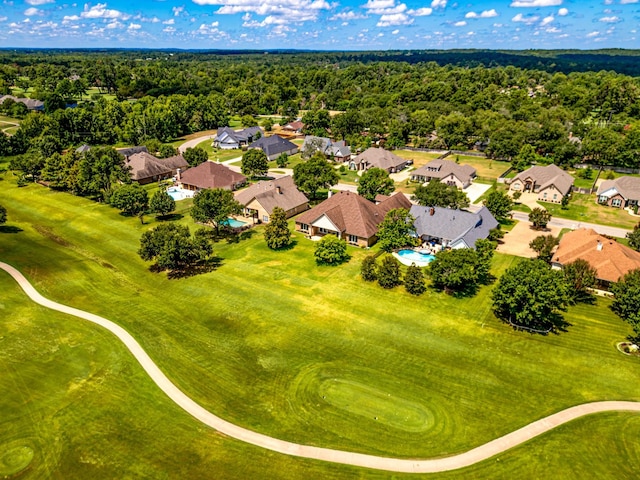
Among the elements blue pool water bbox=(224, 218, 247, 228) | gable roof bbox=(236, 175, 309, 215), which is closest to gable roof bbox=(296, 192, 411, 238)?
gable roof bbox=(236, 175, 309, 215)

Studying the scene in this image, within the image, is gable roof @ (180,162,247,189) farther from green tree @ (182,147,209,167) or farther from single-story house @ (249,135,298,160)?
single-story house @ (249,135,298,160)

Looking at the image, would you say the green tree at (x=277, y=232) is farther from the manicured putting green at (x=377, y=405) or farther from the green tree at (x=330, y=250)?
the manicured putting green at (x=377, y=405)

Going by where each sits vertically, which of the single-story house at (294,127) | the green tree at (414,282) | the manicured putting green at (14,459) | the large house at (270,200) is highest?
the single-story house at (294,127)

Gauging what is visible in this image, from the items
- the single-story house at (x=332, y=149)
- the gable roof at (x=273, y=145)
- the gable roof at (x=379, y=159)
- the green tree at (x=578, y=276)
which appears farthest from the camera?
the gable roof at (x=273, y=145)

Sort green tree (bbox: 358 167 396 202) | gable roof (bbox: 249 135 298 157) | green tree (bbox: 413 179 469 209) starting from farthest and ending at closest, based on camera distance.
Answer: gable roof (bbox: 249 135 298 157) < green tree (bbox: 358 167 396 202) < green tree (bbox: 413 179 469 209)

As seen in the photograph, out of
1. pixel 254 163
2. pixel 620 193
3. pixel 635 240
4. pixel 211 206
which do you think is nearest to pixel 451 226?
pixel 635 240

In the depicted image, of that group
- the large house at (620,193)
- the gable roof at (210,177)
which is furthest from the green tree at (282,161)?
the large house at (620,193)
